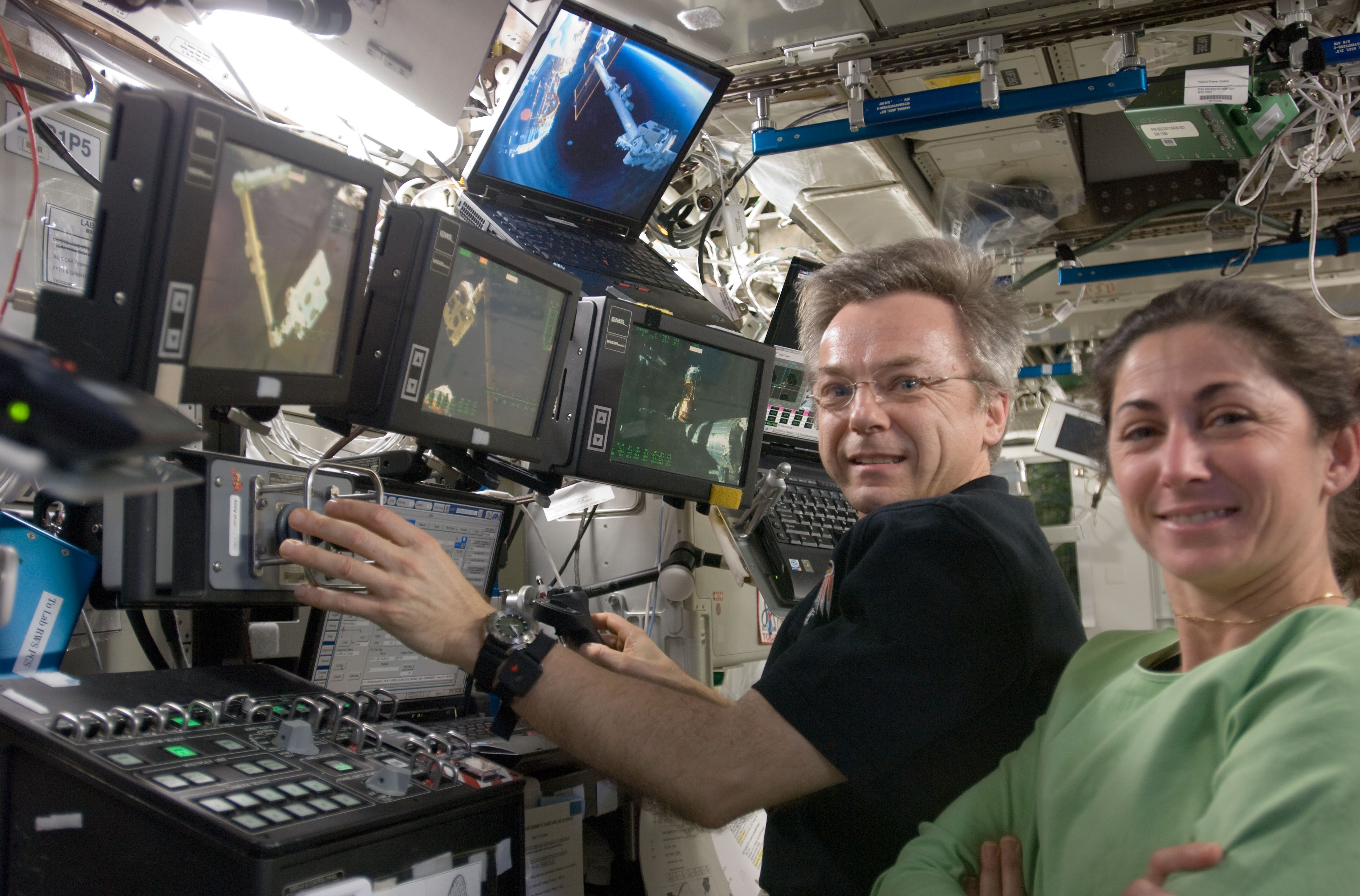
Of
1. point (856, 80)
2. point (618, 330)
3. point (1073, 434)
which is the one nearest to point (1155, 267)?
point (1073, 434)

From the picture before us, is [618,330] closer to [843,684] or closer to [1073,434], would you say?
[843,684]

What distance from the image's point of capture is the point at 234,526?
118 centimetres

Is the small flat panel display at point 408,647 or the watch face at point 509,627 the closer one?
the watch face at point 509,627

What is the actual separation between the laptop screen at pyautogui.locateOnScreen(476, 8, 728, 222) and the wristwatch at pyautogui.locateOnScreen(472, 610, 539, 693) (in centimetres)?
103

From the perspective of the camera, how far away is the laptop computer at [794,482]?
2.11 metres

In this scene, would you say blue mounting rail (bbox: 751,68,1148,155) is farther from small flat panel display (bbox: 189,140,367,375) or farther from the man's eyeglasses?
small flat panel display (bbox: 189,140,367,375)

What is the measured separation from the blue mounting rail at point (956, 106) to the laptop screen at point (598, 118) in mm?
307

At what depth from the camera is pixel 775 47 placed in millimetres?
2199

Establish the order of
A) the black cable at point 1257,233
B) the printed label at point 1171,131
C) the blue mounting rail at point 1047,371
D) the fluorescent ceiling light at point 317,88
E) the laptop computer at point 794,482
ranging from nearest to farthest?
the fluorescent ceiling light at point 317,88 < the laptop computer at point 794,482 < the printed label at point 1171,131 < the black cable at point 1257,233 < the blue mounting rail at point 1047,371

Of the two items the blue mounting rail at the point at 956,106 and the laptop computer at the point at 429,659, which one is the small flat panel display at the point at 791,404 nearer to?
the blue mounting rail at the point at 956,106

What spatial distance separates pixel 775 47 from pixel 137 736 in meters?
1.88

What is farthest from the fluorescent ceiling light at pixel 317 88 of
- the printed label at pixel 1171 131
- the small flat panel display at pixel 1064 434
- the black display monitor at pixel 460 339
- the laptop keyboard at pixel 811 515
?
the small flat panel display at pixel 1064 434

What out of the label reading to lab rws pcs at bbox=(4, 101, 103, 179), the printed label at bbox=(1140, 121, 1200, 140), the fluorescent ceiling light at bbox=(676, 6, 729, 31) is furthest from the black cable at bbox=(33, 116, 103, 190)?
the printed label at bbox=(1140, 121, 1200, 140)

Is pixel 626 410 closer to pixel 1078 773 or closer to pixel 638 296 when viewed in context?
pixel 638 296
